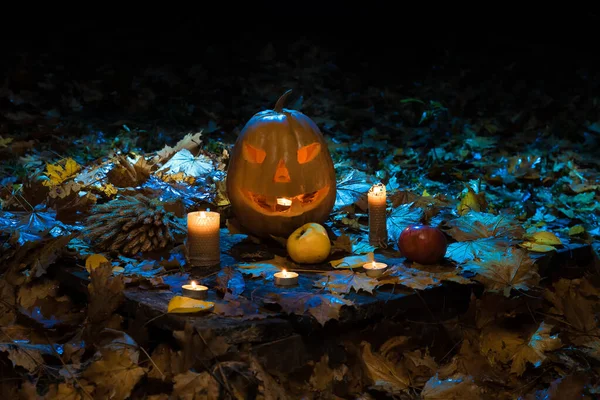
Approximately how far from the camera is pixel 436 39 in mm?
8234

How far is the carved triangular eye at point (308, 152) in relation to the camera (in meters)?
2.71

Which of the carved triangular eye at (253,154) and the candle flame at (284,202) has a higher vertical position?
the carved triangular eye at (253,154)

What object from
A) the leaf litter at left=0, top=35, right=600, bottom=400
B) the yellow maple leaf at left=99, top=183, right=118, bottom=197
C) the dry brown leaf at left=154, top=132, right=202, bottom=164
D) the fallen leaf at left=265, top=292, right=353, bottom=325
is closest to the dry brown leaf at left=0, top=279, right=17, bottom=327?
the leaf litter at left=0, top=35, right=600, bottom=400

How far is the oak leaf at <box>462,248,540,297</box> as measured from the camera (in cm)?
237

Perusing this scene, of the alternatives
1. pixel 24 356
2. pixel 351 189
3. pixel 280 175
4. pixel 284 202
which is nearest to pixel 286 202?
pixel 284 202

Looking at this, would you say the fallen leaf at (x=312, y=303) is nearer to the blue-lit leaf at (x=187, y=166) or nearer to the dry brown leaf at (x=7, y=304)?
the dry brown leaf at (x=7, y=304)

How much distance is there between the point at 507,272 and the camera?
238 cm

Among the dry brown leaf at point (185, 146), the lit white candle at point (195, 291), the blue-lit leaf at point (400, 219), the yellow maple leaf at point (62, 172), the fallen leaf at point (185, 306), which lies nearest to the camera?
the fallen leaf at point (185, 306)

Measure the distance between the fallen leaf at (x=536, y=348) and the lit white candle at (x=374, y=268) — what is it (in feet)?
1.73

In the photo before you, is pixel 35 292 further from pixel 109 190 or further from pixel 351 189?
pixel 351 189

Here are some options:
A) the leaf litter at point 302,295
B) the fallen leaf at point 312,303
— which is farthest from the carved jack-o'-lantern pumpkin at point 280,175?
the fallen leaf at point 312,303

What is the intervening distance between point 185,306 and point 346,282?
22.7 inches

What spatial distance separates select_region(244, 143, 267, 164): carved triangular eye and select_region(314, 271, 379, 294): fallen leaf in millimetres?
550

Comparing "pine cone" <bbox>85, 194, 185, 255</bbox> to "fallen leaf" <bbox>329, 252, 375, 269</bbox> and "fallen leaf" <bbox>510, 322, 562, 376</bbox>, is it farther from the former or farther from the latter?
"fallen leaf" <bbox>510, 322, 562, 376</bbox>
